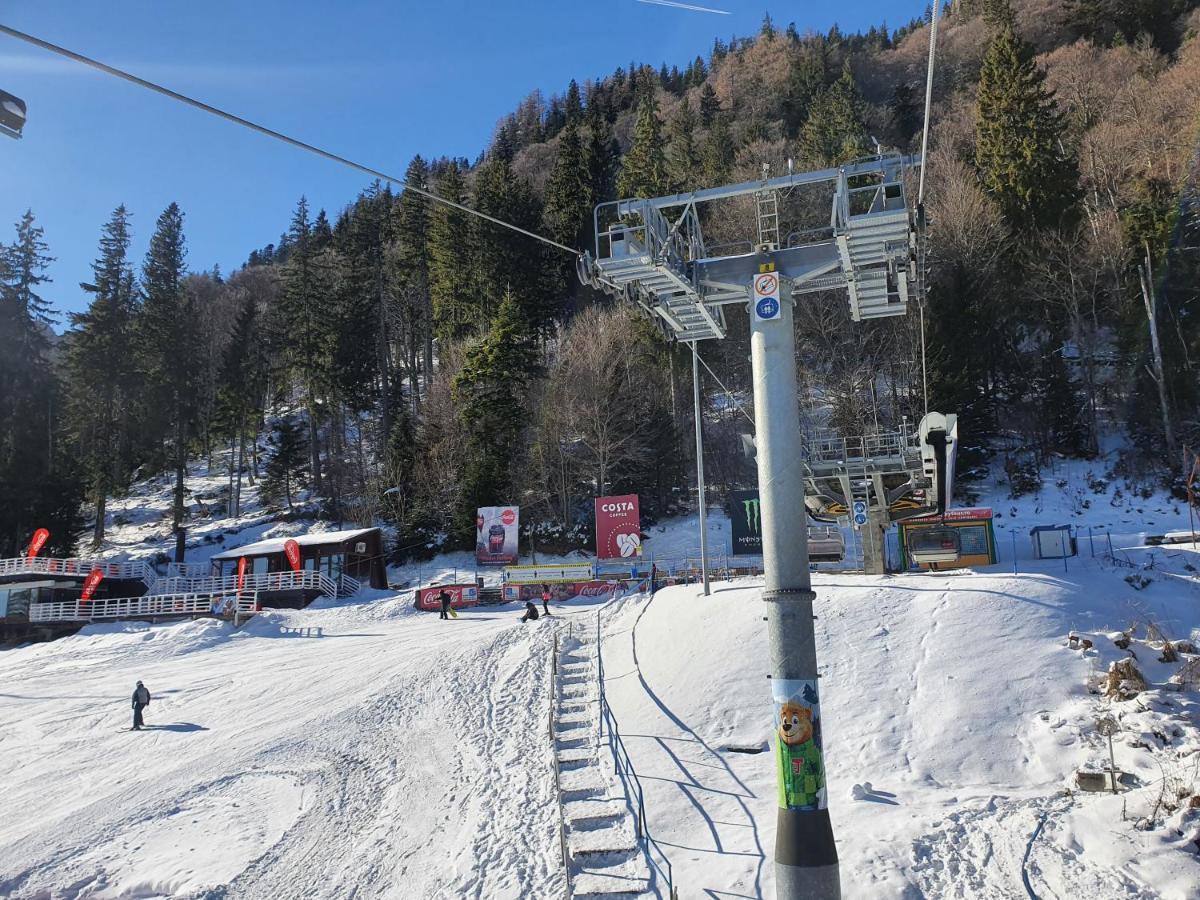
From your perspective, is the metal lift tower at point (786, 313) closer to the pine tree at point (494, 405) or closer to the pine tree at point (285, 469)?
the pine tree at point (494, 405)

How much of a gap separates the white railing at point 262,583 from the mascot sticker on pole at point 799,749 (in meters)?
33.2

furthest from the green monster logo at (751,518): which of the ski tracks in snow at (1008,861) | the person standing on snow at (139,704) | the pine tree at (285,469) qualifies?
the pine tree at (285,469)

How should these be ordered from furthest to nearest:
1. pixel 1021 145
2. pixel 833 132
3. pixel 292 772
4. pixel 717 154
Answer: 1. pixel 717 154
2. pixel 833 132
3. pixel 1021 145
4. pixel 292 772

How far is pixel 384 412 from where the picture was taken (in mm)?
56969

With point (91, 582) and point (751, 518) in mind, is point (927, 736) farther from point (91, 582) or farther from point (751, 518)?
point (91, 582)

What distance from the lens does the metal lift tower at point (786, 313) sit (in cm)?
778

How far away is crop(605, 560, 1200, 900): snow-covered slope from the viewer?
10641 mm

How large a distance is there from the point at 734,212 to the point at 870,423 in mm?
15794

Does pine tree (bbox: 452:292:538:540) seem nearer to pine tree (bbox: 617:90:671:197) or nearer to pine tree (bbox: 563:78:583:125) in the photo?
pine tree (bbox: 617:90:671:197)

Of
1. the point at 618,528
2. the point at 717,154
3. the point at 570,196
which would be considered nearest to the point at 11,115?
the point at 618,528

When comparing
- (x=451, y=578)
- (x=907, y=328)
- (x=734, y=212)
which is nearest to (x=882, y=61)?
(x=734, y=212)

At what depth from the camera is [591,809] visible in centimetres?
1365

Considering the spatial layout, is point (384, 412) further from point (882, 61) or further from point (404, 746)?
point (882, 61)

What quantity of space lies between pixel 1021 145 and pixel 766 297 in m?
49.6
